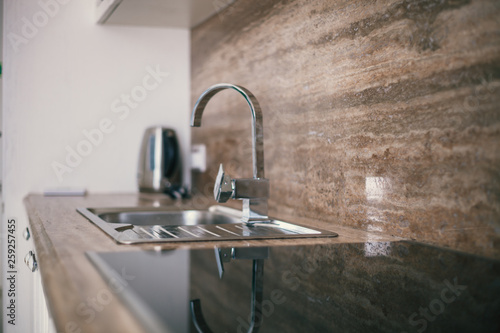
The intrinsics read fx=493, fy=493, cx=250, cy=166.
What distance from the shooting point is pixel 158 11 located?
2004 millimetres

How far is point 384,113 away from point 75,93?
157 cm

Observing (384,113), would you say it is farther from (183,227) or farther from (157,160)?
(157,160)

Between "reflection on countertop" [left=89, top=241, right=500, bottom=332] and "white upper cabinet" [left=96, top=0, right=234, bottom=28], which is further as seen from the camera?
"white upper cabinet" [left=96, top=0, right=234, bottom=28]

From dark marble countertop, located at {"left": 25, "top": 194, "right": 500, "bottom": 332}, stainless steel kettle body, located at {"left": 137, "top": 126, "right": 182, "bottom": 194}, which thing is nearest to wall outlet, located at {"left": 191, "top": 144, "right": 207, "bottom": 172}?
stainless steel kettle body, located at {"left": 137, "top": 126, "right": 182, "bottom": 194}

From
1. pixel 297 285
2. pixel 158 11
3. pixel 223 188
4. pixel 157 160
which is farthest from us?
pixel 157 160

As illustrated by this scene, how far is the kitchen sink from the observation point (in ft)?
3.26

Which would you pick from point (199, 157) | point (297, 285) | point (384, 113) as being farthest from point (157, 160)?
point (297, 285)

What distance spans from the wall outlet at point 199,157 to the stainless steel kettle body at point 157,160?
3.7 inches

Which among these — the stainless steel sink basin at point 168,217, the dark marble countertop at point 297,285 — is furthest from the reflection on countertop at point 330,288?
the stainless steel sink basin at point 168,217

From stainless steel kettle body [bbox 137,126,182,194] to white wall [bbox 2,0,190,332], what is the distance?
0.13 m

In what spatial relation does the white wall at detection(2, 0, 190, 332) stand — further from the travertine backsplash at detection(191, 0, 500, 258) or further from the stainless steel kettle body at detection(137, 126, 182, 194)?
the travertine backsplash at detection(191, 0, 500, 258)

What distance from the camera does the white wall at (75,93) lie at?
2080 millimetres

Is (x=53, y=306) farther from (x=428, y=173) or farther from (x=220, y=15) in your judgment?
(x=220, y=15)

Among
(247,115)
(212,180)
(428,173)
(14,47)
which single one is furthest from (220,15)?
(428,173)
